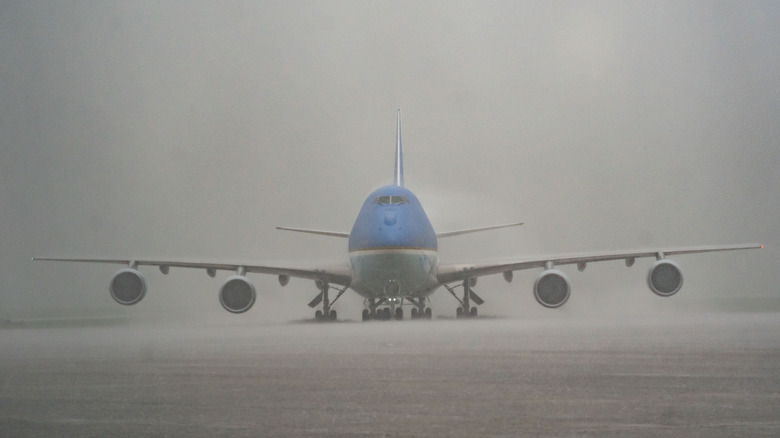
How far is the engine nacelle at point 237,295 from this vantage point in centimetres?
2305

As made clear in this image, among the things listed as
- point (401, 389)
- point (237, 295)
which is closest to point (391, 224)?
point (237, 295)

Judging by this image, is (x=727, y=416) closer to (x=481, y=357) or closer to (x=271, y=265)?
(x=481, y=357)

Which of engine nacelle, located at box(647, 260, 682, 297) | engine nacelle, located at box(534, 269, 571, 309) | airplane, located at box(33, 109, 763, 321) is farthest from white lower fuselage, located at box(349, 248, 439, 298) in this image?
engine nacelle, located at box(647, 260, 682, 297)

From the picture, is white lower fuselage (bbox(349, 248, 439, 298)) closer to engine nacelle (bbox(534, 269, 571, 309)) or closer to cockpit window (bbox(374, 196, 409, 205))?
cockpit window (bbox(374, 196, 409, 205))

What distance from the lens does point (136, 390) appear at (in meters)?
7.07

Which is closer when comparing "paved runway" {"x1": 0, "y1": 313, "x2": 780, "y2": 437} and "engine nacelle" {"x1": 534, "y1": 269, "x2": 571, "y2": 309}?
"paved runway" {"x1": 0, "y1": 313, "x2": 780, "y2": 437}

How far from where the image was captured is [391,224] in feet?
77.0

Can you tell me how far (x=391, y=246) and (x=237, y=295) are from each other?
162 inches

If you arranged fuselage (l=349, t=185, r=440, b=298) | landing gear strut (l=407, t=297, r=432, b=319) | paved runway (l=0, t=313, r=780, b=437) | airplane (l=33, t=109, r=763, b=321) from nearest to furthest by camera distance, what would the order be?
paved runway (l=0, t=313, r=780, b=437) < airplane (l=33, t=109, r=763, b=321) < fuselage (l=349, t=185, r=440, b=298) < landing gear strut (l=407, t=297, r=432, b=319)

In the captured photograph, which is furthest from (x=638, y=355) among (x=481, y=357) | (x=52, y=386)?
(x=52, y=386)

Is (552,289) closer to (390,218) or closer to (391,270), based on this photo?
(391,270)

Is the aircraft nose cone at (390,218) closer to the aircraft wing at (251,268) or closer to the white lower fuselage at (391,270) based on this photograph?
the white lower fuselage at (391,270)

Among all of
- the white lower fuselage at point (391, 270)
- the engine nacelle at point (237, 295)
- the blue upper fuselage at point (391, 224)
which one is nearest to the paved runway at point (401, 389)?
the engine nacelle at point (237, 295)

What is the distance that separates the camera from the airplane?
76.0ft
